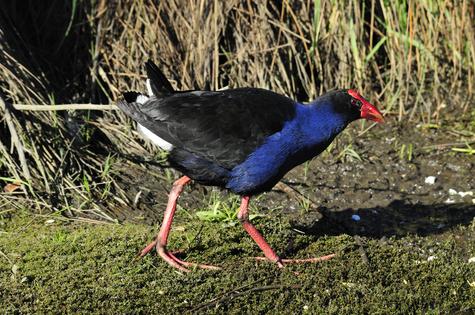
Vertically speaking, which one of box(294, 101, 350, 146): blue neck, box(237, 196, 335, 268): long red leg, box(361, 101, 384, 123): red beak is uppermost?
box(294, 101, 350, 146): blue neck

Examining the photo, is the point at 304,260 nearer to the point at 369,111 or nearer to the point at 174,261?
the point at 174,261

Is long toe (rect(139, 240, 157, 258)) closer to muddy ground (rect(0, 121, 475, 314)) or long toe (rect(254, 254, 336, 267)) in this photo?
muddy ground (rect(0, 121, 475, 314))

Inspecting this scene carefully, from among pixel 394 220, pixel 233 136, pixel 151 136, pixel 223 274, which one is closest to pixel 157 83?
pixel 151 136

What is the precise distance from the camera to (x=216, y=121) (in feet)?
13.1

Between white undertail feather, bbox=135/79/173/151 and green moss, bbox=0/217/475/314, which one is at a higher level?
white undertail feather, bbox=135/79/173/151

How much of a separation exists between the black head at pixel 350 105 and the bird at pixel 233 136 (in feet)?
0.30

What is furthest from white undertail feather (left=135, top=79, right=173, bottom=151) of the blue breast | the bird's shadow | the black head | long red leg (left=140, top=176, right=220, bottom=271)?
the bird's shadow

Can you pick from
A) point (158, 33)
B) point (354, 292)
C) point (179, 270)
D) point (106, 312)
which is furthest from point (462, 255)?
point (158, 33)

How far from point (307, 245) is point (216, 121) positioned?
85cm

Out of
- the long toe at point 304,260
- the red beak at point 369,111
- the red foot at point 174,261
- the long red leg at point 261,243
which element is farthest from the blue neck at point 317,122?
the red foot at point 174,261

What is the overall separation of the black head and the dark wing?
0.82ft

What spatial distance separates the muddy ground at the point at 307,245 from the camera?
3723mm

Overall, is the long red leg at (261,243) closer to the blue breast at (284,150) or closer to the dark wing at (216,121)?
the blue breast at (284,150)

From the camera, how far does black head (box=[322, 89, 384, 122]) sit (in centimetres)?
417
